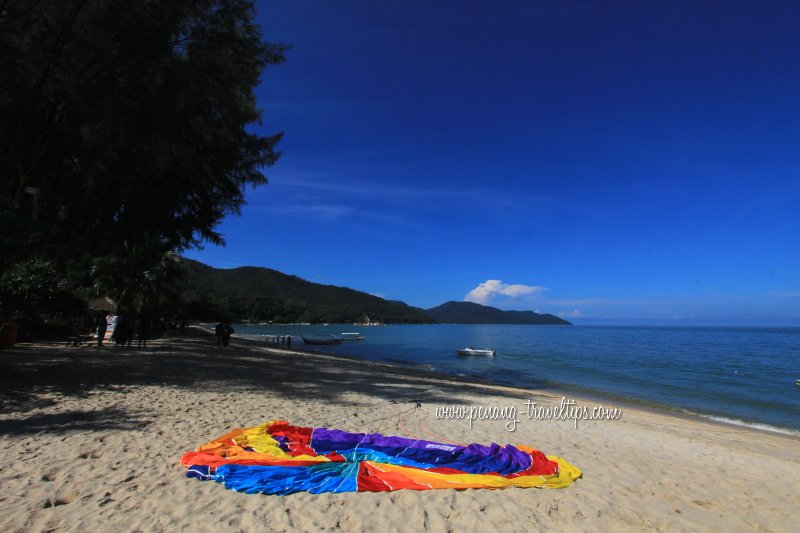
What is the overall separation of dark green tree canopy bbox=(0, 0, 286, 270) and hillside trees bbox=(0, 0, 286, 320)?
0.12 ft

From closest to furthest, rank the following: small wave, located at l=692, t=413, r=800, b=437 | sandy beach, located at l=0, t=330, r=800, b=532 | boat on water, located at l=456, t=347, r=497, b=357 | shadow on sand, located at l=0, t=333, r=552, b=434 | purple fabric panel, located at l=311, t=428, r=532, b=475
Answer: sandy beach, located at l=0, t=330, r=800, b=532
purple fabric panel, located at l=311, t=428, r=532, b=475
shadow on sand, located at l=0, t=333, r=552, b=434
small wave, located at l=692, t=413, r=800, b=437
boat on water, located at l=456, t=347, r=497, b=357

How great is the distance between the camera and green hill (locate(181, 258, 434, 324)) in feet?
344

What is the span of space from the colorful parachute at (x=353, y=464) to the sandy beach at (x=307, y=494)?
0.17m

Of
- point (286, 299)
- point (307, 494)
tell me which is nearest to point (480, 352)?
point (307, 494)

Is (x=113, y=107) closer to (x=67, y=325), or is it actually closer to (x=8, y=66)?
(x=8, y=66)

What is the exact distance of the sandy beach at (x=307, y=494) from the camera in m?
3.87

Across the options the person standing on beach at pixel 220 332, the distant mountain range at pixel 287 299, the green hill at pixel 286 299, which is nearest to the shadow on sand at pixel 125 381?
the person standing on beach at pixel 220 332

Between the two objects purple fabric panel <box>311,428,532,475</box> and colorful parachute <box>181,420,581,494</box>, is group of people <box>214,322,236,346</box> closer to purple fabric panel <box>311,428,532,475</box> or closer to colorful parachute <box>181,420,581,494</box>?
colorful parachute <box>181,420,581,494</box>

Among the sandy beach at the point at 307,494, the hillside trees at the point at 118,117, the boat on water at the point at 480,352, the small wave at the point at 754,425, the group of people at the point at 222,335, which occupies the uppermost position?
the hillside trees at the point at 118,117

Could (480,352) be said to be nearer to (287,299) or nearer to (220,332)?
(220,332)

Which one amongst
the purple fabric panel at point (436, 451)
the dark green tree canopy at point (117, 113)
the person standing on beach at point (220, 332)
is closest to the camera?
the purple fabric panel at point (436, 451)

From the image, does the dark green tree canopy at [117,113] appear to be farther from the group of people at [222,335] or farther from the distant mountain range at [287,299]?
the distant mountain range at [287,299]

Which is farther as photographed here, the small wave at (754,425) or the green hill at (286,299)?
the green hill at (286,299)

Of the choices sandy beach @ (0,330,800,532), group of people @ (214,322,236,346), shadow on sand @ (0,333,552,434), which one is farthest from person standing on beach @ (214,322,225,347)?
sandy beach @ (0,330,800,532)
